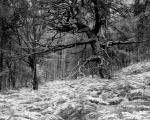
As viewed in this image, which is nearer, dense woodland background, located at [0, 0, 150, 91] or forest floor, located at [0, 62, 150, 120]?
forest floor, located at [0, 62, 150, 120]

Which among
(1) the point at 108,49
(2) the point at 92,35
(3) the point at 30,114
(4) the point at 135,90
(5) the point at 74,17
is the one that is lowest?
(3) the point at 30,114

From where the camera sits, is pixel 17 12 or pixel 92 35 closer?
pixel 92 35

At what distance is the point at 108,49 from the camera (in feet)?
33.6

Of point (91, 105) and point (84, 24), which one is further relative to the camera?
point (84, 24)

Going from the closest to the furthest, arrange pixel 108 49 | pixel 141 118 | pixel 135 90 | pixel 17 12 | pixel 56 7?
pixel 141 118, pixel 135 90, pixel 56 7, pixel 108 49, pixel 17 12

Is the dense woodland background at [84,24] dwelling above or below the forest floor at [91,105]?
above

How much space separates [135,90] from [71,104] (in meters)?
1.96

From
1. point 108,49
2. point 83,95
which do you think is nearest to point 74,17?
point 108,49

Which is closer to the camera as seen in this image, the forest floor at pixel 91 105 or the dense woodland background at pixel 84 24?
the forest floor at pixel 91 105

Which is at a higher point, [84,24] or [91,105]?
[84,24]

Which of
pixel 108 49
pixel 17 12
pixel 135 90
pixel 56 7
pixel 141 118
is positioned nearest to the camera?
pixel 141 118

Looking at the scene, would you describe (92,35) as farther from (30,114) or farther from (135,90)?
(30,114)

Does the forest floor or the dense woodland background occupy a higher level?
the dense woodland background

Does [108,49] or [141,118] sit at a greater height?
[108,49]
